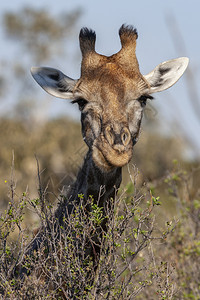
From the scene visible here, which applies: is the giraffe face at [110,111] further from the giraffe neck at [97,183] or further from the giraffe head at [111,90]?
the giraffe neck at [97,183]

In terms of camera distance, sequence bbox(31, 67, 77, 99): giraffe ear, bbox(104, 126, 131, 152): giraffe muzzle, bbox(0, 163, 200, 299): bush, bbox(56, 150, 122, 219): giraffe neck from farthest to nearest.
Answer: bbox(31, 67, 77, 99): giraffe ear, bbox(56, 150, 122, 219): giraffe neck, bbox(104, 126, 131, 152): giraffe muzzle, bbox(0, 163, 200, 299): bush

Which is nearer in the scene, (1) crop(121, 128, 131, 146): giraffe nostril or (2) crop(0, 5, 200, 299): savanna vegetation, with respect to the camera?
(2) crop(0, 5, 200, 299): savanna vegetation

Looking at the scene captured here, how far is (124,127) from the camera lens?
598cm

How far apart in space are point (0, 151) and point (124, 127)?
77.6 feet

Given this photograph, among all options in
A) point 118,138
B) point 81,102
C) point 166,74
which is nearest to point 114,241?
point 118,138

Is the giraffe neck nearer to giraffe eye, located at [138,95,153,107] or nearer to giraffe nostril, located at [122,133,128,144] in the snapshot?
giraffe nostril, located at [122,133,128,144]

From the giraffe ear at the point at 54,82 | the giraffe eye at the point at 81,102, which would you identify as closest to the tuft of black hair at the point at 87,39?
the giraffe ear at the point at 54,82

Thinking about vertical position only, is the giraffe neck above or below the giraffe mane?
below

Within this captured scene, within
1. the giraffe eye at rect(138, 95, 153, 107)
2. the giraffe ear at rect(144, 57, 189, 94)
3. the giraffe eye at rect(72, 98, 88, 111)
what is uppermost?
the giraffe ear at rect(144, 57, 189, 94)

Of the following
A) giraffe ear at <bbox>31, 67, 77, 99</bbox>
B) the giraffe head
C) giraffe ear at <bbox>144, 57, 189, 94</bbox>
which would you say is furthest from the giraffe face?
giraffe ear at <bbox>144, 57, 189, 94</bbox>

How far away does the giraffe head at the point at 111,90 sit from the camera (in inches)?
232

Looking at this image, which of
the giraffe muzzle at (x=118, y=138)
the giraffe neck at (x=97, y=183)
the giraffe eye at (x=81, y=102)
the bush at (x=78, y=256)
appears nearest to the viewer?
the bush at (x=78, y=256)

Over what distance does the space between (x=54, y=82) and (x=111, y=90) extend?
1.11 meters

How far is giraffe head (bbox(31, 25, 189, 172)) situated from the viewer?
5.90m
